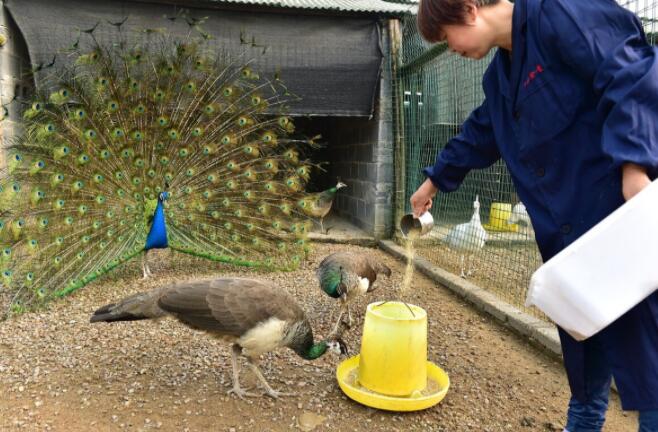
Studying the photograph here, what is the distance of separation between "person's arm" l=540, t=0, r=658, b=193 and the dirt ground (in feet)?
6.24

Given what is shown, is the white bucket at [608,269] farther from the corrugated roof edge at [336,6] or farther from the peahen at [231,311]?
the corrugated roof edge at [336,6]

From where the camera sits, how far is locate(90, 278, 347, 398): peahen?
2760 millimetres

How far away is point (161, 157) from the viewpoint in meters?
5.10

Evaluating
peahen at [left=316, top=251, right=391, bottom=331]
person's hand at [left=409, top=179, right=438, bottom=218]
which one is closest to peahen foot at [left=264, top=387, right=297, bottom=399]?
peahen at [left=316, top=251, right=391, bottom=331]

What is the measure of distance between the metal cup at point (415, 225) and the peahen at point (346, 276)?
0.59 m

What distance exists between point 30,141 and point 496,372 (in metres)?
4.53

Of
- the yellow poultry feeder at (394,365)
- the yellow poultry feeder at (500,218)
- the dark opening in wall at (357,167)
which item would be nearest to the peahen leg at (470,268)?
the yellow poultry feeder at (500,218)

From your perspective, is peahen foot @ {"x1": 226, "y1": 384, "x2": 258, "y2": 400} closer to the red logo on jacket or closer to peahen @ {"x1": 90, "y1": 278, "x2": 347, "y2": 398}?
peahen @ {"x1": 90, "y1": 278, "x2": 347, "y2": 398}

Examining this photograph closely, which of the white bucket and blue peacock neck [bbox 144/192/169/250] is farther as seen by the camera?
blue peacock neck [bbox 144/192/169/250]

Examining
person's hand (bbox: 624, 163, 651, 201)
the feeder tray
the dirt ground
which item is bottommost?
the dirt ground

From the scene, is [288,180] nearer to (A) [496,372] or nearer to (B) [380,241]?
(B) [380,241]

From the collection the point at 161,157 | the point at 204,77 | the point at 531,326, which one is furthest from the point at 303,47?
the point at 531,326

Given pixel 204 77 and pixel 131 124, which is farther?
pixel 204 77

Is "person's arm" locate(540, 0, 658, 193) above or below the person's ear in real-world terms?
below
